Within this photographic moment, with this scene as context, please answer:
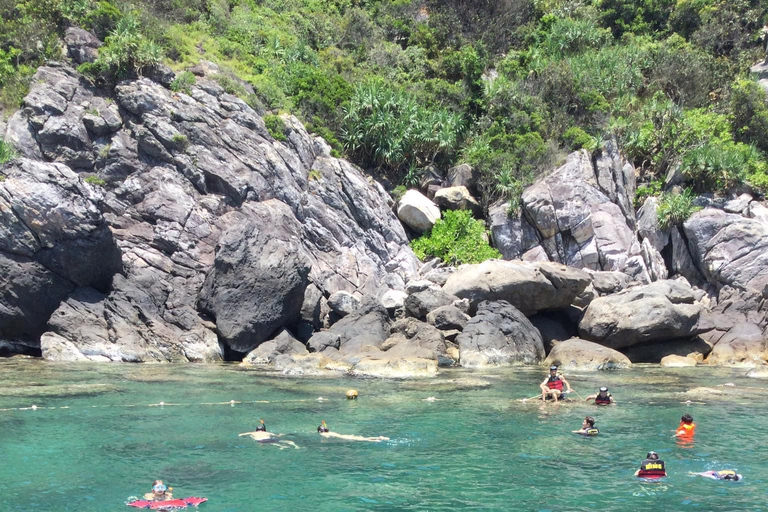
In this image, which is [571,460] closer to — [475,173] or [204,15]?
[475,173]

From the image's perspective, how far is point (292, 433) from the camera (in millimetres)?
16125

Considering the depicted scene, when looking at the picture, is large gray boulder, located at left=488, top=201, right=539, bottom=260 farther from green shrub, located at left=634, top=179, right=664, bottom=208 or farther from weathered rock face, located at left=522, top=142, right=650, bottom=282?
green shrub, located at left=634, top=179, right=664, bottom=208

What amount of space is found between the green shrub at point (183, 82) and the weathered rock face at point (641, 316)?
23.3 m

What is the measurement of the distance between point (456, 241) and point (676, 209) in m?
11.8

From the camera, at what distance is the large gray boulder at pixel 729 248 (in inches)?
1277

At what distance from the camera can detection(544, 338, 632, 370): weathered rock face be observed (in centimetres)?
2694

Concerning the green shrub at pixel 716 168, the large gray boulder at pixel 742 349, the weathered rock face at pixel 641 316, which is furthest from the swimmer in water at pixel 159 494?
the green shrub at pixel 716 168

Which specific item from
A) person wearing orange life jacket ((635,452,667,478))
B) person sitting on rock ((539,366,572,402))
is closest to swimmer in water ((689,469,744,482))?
person wearing orange life jacket ((635,452,667,478))

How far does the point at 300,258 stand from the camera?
29125mm

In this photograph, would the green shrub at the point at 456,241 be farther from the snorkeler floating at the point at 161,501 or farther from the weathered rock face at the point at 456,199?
the snorkeler floating at the point at 161,501

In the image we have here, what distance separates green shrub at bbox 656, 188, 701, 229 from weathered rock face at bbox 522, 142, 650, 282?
5.73 ft

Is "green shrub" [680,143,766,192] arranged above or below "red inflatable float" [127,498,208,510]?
above

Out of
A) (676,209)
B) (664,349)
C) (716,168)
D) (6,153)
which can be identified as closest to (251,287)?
(6,153)

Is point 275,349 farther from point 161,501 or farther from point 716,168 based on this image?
point 716,168
